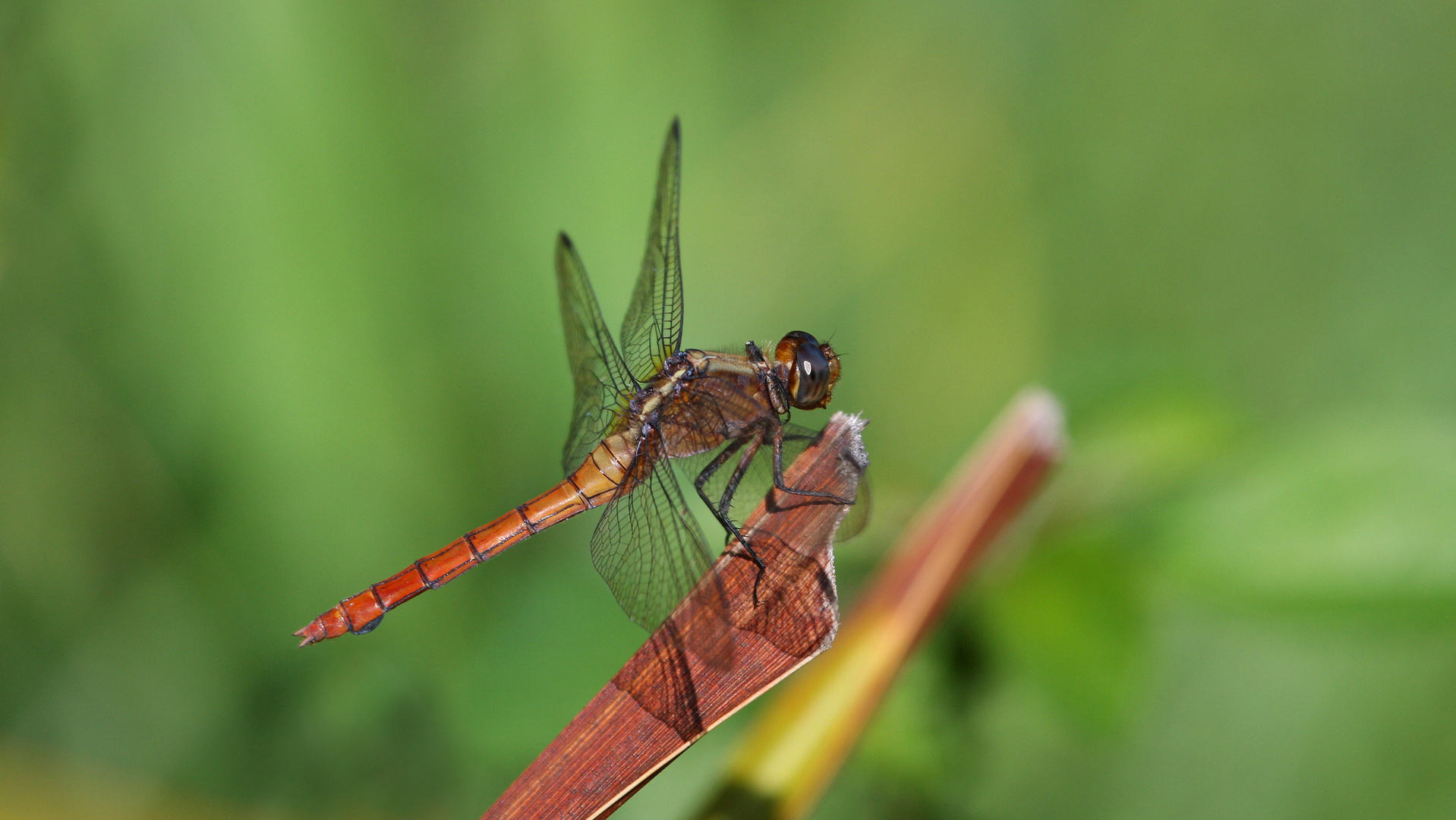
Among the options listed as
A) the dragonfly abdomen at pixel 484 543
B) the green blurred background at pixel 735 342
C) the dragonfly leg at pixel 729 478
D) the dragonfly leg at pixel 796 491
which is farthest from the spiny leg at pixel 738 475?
the green blurred background at pixel 735 342

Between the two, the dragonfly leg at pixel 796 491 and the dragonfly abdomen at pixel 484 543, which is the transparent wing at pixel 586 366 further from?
the dragonfly leg at pixel 796 491

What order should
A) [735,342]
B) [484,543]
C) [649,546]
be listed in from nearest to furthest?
1. [649,546]
2. [484,543]
3. [735,342]

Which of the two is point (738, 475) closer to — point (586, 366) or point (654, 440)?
point (654, 440)

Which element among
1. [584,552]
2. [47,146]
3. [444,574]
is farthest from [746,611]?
[47,146]

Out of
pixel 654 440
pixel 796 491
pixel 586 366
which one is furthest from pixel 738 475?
pixel 796 491

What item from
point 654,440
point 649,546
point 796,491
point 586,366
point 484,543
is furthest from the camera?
point 586,366

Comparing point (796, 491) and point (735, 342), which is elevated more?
point (796, 491)

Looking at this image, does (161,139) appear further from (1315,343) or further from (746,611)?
(1315,343)

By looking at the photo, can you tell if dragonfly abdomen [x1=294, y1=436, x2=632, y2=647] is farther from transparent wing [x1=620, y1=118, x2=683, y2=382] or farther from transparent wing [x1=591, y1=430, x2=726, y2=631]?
transparent wing [x1=620, y1=118, x2=683, y2=382]
